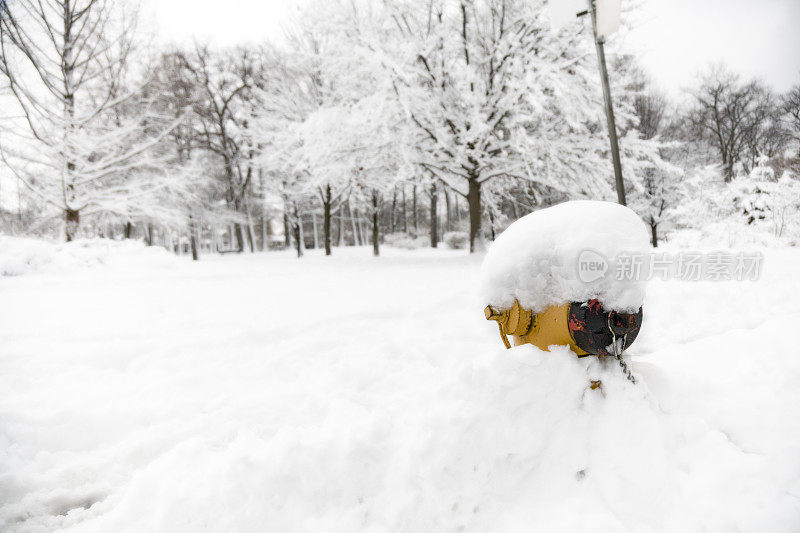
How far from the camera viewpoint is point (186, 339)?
315cm

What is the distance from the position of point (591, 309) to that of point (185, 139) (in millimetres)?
21823

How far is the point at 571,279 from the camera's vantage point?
1.46m

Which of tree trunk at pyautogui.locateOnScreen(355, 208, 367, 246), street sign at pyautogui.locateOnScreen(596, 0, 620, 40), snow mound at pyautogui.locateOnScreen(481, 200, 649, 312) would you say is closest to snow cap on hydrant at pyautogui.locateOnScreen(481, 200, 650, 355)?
snow mound at pyautogui.locateOnScreen(481, 200, 649, 312)

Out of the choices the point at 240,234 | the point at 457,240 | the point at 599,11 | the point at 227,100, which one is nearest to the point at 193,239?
the point at 227,100

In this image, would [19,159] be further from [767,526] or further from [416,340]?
[767,526]

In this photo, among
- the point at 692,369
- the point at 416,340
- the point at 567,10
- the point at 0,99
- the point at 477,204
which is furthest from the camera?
the point at 477,204

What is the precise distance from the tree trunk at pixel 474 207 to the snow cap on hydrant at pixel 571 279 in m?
8.05

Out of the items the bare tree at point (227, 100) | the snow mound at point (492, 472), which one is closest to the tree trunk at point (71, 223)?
the bare tree at point (227, 100)

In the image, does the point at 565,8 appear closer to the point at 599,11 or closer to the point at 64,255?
the point at 599,11

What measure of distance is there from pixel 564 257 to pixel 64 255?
34.8 feet

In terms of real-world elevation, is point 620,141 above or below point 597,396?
above

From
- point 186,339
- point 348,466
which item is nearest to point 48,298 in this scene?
point 186,339

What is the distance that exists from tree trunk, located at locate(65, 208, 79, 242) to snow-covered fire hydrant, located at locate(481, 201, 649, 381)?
12.4 metres

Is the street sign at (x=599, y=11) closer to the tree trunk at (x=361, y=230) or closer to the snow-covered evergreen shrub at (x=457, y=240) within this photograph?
the snow-covered evergreen shrub at (x=457, y=240)
